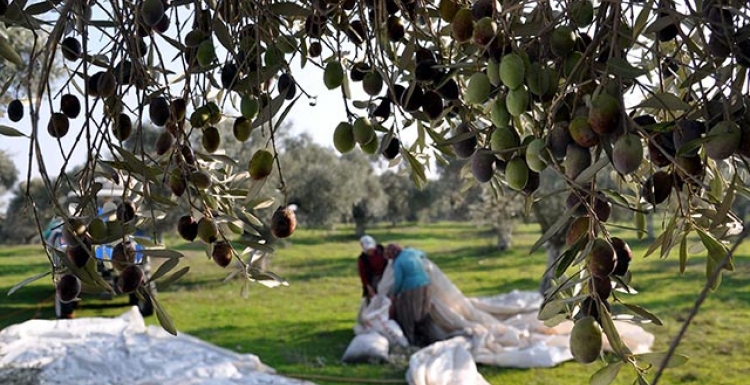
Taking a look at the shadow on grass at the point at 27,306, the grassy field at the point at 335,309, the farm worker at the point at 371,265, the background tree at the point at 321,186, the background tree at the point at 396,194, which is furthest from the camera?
the background tree at the point at 396,194

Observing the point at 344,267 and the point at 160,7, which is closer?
the point at 160,7

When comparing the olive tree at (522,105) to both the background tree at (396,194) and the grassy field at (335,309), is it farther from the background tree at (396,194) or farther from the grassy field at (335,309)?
the background tree at (396,194)

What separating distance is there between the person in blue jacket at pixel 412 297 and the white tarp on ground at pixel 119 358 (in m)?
1.61

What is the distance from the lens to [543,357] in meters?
6.18

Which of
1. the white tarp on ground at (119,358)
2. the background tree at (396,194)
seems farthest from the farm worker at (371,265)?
the background tree at (396,194)

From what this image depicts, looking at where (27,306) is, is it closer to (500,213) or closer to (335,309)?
(335,309)

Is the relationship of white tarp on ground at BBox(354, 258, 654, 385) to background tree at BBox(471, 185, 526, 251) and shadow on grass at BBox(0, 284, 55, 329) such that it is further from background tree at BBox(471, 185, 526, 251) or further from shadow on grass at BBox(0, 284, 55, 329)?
shadow on grass at BBox(0, 284, 55, 329)

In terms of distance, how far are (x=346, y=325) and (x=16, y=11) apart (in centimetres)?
776

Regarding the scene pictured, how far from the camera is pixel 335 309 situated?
31.8 ft

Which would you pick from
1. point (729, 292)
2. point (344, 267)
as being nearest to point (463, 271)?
point (344, 267)

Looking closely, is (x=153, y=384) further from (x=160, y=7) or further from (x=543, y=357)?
(x=160, y=7)

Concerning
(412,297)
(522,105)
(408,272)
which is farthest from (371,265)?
(522,105)

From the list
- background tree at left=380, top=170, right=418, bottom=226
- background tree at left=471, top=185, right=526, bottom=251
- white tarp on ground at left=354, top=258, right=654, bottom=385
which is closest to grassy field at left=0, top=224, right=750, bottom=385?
white tarp on ground at left=354, top=258, right=654, bottom=385

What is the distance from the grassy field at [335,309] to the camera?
609 centimetres
